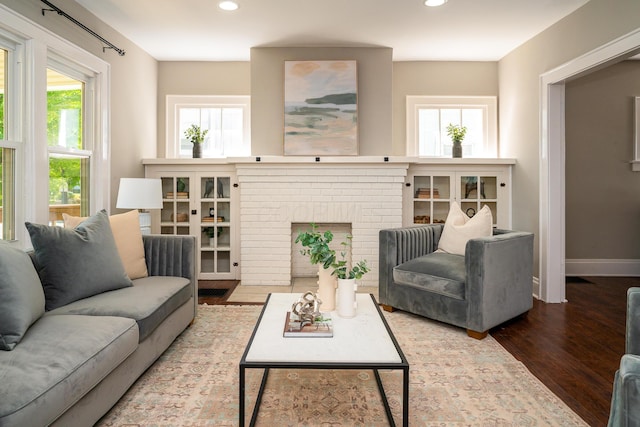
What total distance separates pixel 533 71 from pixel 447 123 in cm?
111

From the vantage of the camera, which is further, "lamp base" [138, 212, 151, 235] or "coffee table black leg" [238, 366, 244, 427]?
"lamp base" [138, 212, 151, 235]

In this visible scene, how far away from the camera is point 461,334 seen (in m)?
2.88

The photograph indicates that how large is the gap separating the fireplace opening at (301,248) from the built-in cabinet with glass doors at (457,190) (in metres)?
0.74

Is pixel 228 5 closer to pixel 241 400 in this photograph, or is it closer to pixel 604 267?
pixel 241 400

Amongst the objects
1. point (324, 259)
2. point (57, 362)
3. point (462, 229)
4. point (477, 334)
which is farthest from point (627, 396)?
point (462, 229)

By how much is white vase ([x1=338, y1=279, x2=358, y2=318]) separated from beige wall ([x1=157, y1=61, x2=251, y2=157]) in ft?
11.1

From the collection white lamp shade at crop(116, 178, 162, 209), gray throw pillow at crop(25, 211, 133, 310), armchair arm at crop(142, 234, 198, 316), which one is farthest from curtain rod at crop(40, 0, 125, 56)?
armchair arm at crop(142, 234, 198, 316)

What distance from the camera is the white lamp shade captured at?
337 centimetres

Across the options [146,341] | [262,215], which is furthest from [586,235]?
[146,341]

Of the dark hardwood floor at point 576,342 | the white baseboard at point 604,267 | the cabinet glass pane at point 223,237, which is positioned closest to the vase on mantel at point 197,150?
the cabinet glass pane at point 223,237

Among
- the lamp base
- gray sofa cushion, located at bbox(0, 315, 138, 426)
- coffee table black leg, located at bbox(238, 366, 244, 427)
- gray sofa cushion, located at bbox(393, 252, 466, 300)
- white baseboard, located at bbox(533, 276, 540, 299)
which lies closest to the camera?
gray sofa cushion, located at bbox(0, 315, 138, 426)

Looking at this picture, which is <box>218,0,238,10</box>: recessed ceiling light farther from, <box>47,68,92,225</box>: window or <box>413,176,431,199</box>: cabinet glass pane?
<box>413,176,431,199</box>: cabinet glass pane

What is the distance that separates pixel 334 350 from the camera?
5.50 feet

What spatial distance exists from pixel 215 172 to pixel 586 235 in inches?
175
